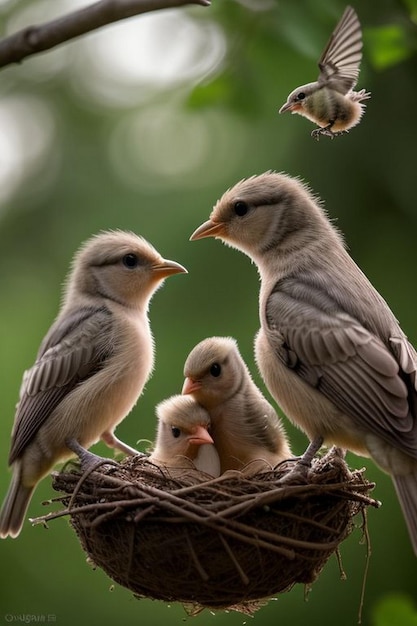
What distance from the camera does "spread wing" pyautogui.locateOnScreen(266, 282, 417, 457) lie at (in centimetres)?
401

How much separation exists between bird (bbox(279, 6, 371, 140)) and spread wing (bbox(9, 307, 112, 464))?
1.90 meters

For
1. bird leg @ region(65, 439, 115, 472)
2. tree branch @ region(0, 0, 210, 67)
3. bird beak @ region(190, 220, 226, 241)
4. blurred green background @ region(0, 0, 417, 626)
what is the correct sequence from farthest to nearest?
blurred green background @ region(0, 0, 417, 626) → bird beak @ region(190, 220, 226, 241) → bird leg @ region(65, 439, 115, 472) → tree branch @ region(0, 0, 210, 67)

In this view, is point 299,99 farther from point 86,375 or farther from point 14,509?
→ point 14,509

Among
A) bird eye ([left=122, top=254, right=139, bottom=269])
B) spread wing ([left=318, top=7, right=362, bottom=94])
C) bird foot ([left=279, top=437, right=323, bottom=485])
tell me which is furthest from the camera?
bird eye ([left=122, top=254, right=139, bottom=269])

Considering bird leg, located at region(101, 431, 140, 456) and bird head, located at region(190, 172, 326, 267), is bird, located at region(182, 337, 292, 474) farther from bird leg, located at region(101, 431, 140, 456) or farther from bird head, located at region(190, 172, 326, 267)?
bird head, located at region(190, 172, 326, 267)

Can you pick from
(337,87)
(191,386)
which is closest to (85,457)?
(191,386)

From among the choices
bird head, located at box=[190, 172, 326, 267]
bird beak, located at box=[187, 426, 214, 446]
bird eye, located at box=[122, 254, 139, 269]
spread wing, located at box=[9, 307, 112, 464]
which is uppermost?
bird head, located at box=[190, 172, 326, 267]

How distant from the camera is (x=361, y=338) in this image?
4.23 m

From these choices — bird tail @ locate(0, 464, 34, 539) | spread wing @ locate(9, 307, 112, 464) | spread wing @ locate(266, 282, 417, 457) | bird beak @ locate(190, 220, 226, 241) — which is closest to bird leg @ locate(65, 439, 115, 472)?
spread wing @ locate(9, 307, 112, 464)

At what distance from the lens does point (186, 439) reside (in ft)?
16.4

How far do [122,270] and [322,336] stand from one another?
1320mm

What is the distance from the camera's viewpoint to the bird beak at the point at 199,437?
4961 millimetres

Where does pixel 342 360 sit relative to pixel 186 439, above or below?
above

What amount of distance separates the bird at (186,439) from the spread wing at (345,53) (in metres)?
2.18
